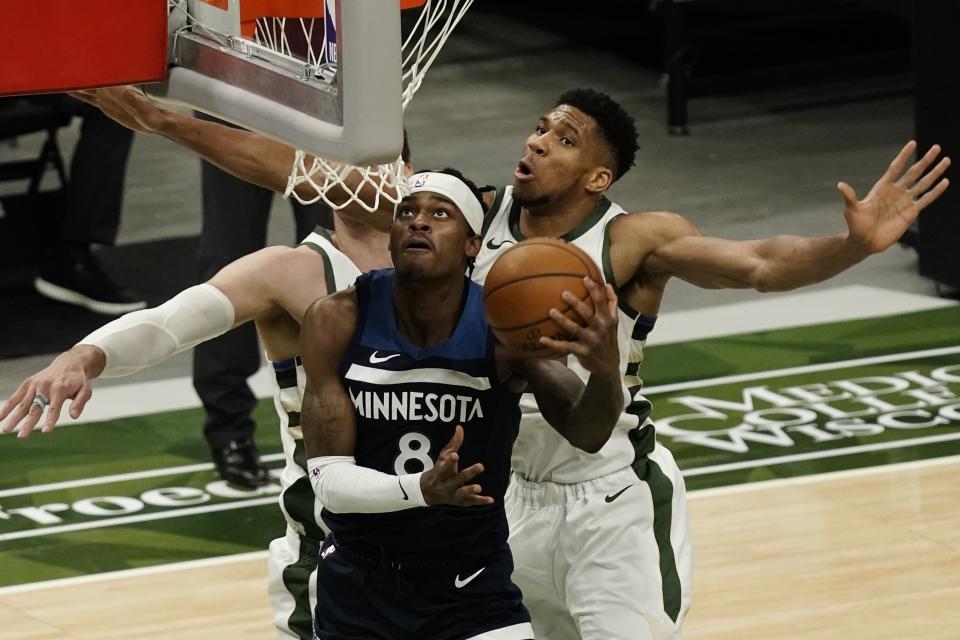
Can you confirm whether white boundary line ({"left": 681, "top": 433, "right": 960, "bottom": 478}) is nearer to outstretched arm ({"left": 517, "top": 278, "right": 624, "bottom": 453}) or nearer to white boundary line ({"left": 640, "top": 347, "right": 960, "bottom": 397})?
white boundary line ({"left": 640, "top": 347, "right": 960, "bottom": 397})

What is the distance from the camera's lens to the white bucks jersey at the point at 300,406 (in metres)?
4.68

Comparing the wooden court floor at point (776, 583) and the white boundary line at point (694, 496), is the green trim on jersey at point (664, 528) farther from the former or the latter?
the white boundary line at point (694, 496)

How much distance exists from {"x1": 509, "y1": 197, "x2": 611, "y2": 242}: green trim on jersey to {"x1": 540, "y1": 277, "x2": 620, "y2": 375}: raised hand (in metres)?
1.02

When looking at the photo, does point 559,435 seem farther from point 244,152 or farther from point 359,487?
point 244,152

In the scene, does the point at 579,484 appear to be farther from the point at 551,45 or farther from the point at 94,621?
the point at 551,45

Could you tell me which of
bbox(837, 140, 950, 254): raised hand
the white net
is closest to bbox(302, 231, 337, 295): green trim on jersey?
the white net

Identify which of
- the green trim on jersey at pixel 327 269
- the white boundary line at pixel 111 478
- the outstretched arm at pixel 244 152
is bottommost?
the white boundary line at pixel 111 478

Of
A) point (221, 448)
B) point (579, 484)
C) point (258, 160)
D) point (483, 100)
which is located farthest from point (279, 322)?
point (483, 100)

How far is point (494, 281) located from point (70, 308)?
19.3 feet

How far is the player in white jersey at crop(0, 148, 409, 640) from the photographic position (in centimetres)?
439

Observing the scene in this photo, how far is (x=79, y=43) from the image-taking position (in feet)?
12.3

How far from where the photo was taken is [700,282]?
4672 millimetres

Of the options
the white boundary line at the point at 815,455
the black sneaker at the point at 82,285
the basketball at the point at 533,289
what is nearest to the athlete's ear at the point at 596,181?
the basketball at the point at 533,289

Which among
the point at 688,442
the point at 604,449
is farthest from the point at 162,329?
the point at 688,442
